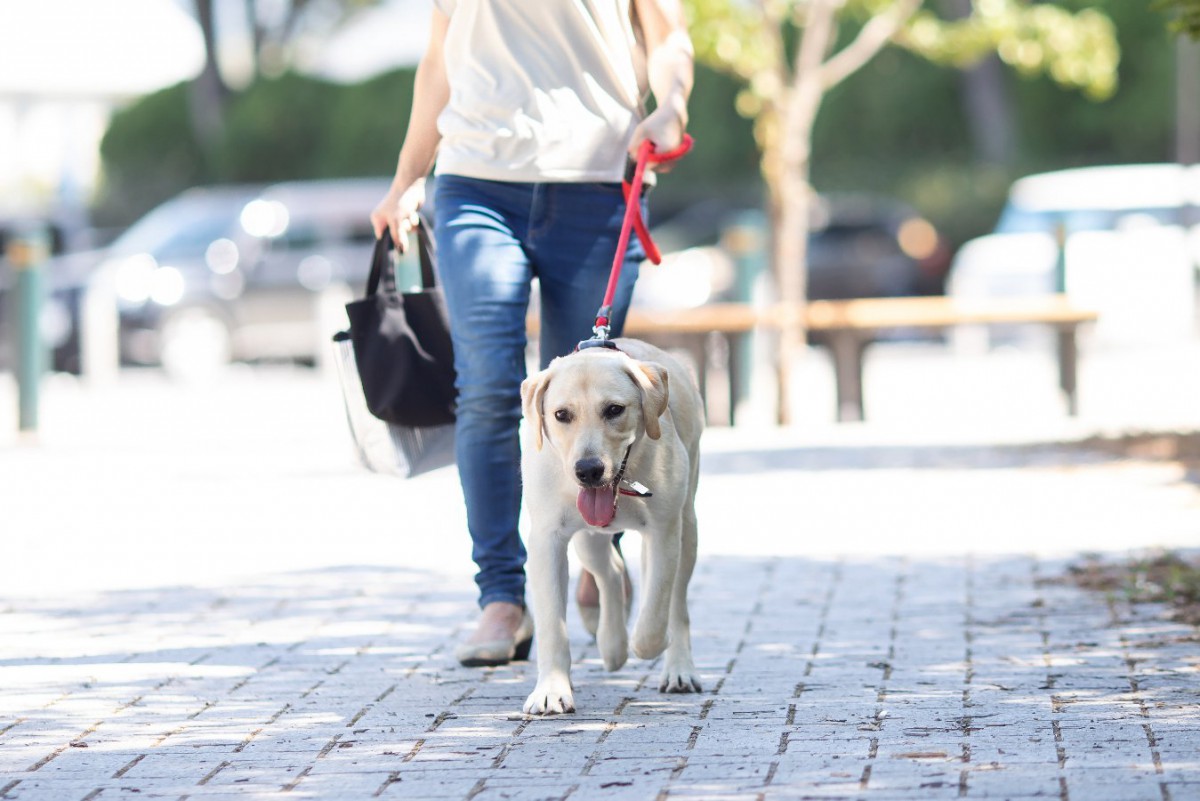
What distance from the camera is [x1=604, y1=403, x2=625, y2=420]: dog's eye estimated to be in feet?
15.1

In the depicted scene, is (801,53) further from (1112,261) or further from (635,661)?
(635,661)

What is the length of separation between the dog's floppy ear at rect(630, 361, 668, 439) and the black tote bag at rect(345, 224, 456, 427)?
129cm

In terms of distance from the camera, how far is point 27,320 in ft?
45.6

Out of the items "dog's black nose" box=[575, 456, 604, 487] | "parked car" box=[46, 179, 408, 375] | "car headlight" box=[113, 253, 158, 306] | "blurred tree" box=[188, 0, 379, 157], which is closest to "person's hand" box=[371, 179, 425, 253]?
"dog's black nose" box=[575, 456, 604, 487]

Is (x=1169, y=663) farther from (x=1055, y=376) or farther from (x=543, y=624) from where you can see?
(x=1055, y=376)

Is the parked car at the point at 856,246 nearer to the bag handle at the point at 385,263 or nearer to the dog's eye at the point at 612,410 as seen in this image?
the bag handle at the point at 385,263

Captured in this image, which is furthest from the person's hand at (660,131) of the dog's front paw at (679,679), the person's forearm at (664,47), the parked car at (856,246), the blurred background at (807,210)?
the parked car at (856,246)

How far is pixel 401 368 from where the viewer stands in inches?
228

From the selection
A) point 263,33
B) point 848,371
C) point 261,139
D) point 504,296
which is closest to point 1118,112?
point 261,139

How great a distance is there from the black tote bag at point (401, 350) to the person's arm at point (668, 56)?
871 mm

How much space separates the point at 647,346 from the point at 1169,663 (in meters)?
1.60

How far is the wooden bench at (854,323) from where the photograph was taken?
1362cm

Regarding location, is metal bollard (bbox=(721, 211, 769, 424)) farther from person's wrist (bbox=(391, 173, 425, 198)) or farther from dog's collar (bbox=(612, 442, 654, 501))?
dog's collar (bbox=(612, 442, 654, 501))

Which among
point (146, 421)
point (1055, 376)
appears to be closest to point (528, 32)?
point (146, 421)
